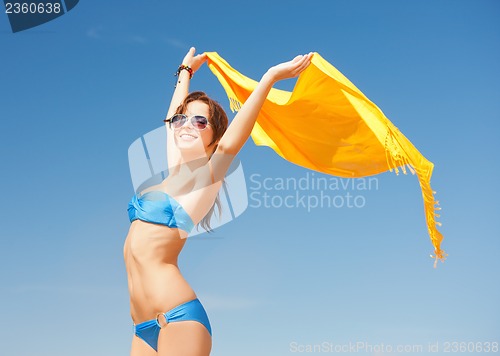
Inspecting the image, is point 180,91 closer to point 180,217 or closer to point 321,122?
point 321,122

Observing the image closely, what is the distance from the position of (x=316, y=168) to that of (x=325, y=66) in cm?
102

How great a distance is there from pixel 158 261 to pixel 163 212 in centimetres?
31

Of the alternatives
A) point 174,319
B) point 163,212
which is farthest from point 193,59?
point 174,319

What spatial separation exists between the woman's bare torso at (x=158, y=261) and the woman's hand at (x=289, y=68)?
0.83 metres

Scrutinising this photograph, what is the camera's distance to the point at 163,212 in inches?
159

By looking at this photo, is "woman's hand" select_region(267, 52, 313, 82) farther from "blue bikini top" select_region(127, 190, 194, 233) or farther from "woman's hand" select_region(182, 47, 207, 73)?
→ "woman's hand" select_region(182, 47, 207, 73)

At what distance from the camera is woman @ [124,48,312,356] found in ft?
12.5

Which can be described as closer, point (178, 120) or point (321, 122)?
point (178, 120)

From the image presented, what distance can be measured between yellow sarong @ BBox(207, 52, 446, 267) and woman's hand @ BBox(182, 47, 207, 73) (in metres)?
0.08

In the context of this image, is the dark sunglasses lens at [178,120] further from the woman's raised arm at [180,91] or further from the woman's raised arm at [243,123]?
the woman's raised arm at [243,123]

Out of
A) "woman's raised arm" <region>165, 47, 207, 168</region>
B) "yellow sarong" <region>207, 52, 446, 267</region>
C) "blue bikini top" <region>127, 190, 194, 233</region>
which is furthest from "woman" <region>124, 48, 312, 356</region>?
"yellow sarong" <region>207, 52, 446, 267</region>

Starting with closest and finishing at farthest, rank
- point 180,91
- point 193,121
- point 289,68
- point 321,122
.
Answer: point 289,68 < point 193,121 < point 180,91 < point 321,122

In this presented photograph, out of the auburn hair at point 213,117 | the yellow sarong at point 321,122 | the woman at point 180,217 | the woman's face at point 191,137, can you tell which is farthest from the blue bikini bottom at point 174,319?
the yellow sarong at point 321,122

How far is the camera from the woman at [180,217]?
3795 millimetres
